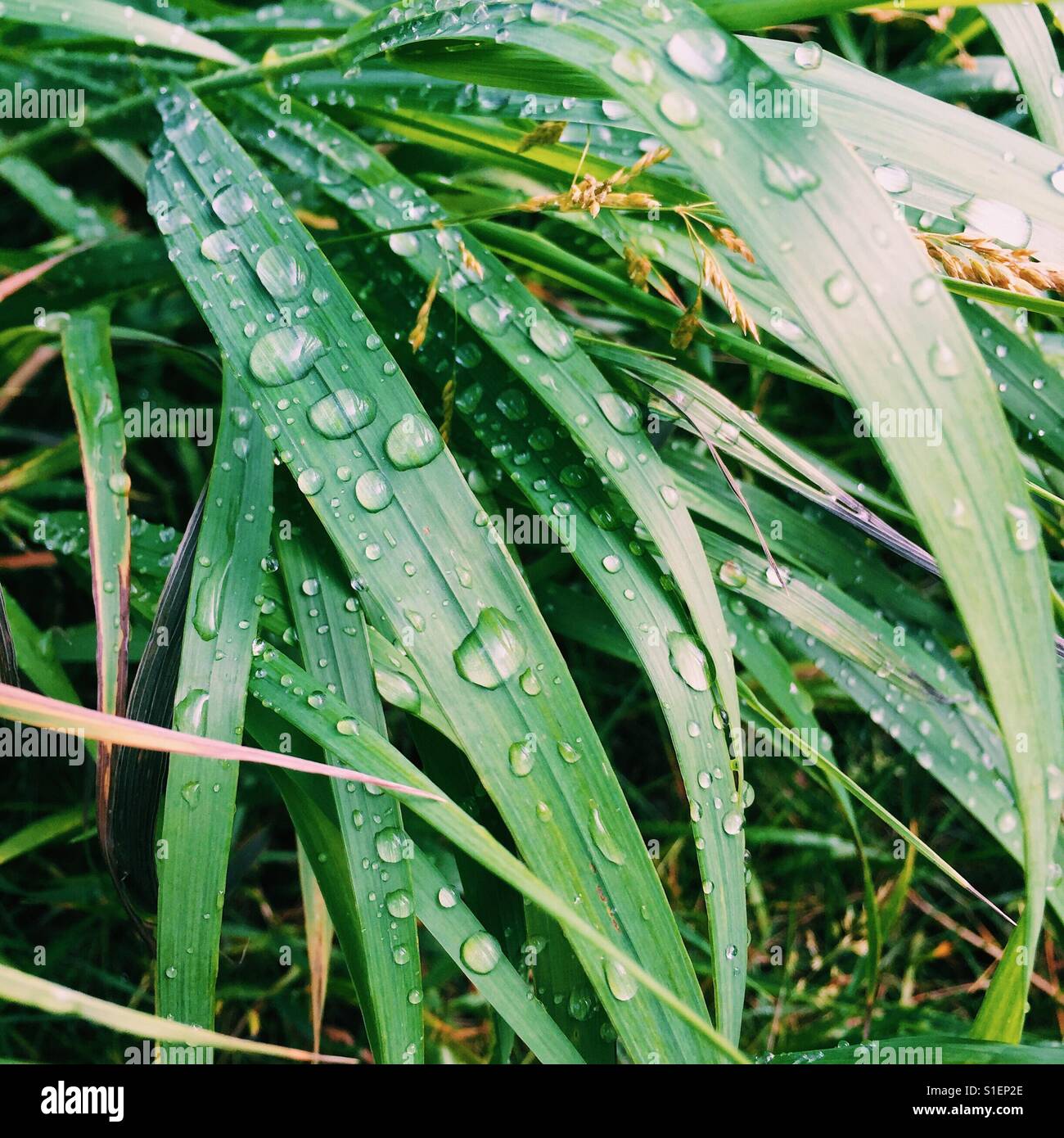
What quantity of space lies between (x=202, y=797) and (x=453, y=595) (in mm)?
243

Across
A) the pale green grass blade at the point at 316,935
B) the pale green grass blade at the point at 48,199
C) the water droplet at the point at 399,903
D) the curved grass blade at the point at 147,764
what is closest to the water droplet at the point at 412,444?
the curved grass blade at the point at 147,764

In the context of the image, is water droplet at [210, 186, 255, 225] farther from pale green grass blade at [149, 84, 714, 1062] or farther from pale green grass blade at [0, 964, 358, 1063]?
pale green grass blade at [0, 964, 358, 1063]

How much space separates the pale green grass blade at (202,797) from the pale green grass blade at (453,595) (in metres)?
0.11

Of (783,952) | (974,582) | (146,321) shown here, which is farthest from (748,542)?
(146,321)

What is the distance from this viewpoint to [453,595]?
0.54m

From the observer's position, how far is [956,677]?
818 mm

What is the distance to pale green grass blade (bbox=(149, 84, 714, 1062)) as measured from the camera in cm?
52

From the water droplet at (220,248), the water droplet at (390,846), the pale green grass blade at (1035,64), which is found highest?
the pale green grass blade at (1035,64)

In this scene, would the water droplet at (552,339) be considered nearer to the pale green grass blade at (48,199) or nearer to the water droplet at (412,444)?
the water droplet at (412,444)

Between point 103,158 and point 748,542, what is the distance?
127 centimetres

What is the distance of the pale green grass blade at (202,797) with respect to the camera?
0.57 metres

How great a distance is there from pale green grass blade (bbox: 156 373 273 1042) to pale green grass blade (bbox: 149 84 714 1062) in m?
0.11

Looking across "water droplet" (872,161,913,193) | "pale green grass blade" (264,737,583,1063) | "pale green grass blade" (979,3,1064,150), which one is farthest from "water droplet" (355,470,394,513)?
"pale green grass blade" (979,3,1064,150)
